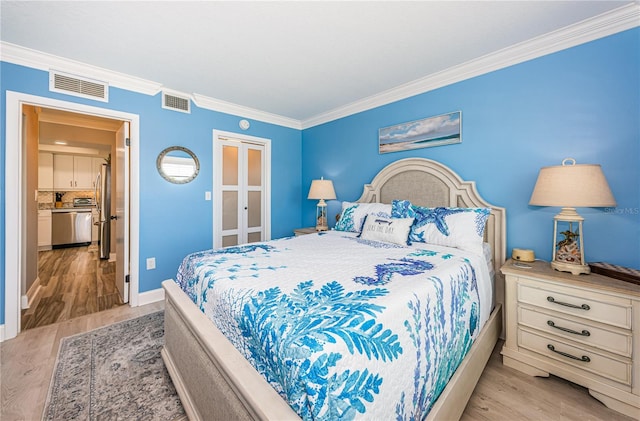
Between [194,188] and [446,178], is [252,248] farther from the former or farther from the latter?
[446,178]

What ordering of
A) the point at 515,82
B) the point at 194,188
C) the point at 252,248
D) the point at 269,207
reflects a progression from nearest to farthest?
the point at 252,248
the point at 515,82
the point at 194,188
the point at 269,207

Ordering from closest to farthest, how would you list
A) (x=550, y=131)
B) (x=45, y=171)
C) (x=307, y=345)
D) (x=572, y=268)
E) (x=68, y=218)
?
(x=307, y=345) < (x=572, y=268) < (x=550, y=131) < (x=45, y=171) < (x=68, y=218)

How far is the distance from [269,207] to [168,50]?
7.87 feet

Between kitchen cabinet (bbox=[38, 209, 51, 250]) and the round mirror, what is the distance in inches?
195

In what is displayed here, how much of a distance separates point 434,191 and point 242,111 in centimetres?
284

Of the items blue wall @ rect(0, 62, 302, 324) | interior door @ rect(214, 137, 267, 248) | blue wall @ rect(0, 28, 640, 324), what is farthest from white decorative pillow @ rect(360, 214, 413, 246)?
blue wall @ rect(0, 62, 302, 324)

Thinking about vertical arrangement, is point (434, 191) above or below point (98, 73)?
below

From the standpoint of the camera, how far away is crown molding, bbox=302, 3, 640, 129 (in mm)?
1793

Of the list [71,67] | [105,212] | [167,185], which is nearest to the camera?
[71,67]

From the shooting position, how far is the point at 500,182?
235cm

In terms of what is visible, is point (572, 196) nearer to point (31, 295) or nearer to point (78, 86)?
point (78, 86)

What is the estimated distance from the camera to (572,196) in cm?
163

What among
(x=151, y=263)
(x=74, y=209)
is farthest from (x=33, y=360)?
(x=74, y=209)

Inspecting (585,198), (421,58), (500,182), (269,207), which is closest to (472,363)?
(585,198)
